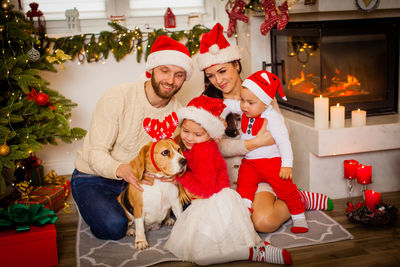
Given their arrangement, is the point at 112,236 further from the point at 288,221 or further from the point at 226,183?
the point at 288,221

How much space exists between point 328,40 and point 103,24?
218cm

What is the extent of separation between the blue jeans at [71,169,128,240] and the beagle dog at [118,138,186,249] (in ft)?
0.22

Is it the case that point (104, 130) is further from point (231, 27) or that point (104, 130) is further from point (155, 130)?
point (231, 27)

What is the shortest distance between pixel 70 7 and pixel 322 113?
8.61 feet

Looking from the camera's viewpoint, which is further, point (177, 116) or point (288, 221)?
point (288, 221)

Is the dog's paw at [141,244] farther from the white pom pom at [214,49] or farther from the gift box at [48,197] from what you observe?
the white pom pom at [214,49]

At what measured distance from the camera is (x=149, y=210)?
2.38m

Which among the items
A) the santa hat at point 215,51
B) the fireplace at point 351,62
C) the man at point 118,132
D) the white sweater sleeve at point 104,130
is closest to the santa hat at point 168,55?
the man at point 118,132

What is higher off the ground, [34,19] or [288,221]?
[34,19]

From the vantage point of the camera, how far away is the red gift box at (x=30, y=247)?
7.00ft

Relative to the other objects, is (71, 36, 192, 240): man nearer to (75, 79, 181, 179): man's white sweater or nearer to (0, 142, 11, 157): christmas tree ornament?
(75, 79, 181, 179): man's white sweater

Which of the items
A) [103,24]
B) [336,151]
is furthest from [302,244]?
[103,24]

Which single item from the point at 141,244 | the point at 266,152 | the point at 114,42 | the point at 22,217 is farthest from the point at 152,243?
the point at 114,42

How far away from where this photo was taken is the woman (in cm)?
255
